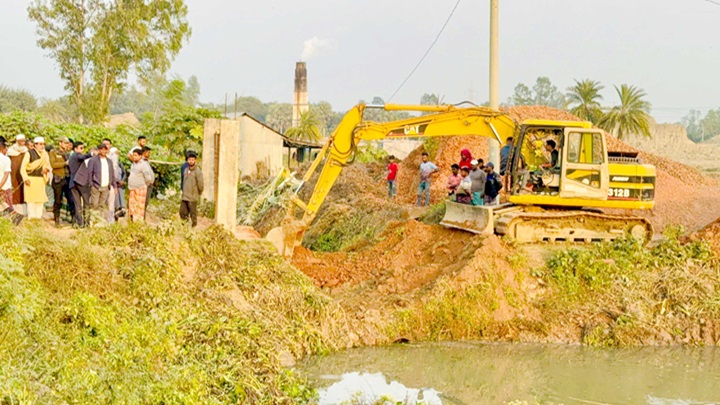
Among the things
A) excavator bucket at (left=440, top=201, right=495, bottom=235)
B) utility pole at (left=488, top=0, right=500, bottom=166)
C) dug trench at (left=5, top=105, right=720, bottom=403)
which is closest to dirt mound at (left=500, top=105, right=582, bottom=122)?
utility pole at (left=488, top=0, right=500, bottom=166)

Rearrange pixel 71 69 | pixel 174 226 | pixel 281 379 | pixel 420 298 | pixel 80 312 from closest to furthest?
pixel 80 312
pixel 281 379
pixel 174 226
pixel 420 298
pixel 71 69

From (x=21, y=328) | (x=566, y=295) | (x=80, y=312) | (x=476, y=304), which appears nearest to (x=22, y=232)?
(x=80, y=312)

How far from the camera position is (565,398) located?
937cm

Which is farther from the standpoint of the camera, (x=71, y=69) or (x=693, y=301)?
(x=71, y=69)

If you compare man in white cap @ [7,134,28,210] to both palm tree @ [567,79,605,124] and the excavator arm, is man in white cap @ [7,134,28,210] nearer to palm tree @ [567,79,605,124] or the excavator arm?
the excavator arm

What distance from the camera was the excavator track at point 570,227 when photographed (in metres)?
14.2

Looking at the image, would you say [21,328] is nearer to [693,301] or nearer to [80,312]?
[80,312]

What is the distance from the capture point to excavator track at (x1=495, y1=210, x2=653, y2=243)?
14203 millimetres

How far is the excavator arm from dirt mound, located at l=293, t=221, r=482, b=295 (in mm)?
614

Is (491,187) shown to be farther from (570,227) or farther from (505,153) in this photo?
(570,227)

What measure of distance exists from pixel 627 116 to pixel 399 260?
30.8m

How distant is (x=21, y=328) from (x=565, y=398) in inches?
231

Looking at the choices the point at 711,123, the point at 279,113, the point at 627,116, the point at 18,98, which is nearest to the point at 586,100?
the point at 627,116

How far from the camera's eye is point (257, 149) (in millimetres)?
38344
